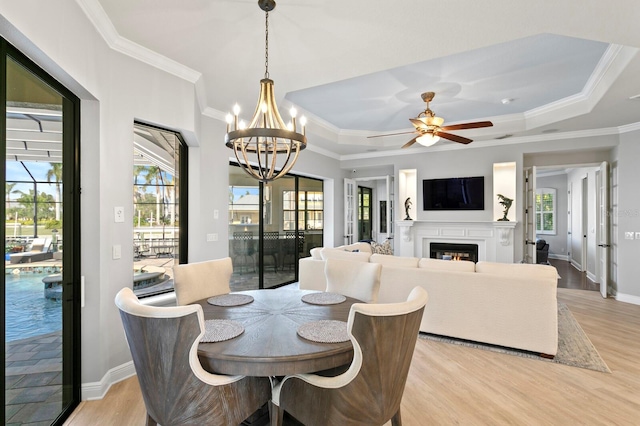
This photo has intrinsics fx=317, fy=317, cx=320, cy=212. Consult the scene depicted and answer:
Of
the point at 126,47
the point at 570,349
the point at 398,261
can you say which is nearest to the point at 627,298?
the point at 570,349

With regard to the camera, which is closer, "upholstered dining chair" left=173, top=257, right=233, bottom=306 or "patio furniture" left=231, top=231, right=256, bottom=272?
"upholstered dining chair" left=173, top=257, right=233, bottom=306

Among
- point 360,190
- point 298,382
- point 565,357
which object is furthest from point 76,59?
point 360,190

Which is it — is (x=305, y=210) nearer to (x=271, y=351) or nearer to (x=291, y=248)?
(x=291, y=248)

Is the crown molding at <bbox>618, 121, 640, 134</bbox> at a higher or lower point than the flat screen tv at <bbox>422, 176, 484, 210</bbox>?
higher

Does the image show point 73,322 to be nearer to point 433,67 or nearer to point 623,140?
point 433,67

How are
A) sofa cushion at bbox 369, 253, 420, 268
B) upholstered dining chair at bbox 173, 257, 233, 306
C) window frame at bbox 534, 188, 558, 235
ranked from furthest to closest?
window frame at bbox 534, 188, 558, 235 < sofa cushion at bbox 369, 253, 420, 268 < upholstered dining chair at bbox 173, 257, 233, 306

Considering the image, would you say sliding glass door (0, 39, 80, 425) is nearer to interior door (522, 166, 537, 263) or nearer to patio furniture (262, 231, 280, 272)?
patio furniture (262, 231, 280, 272)

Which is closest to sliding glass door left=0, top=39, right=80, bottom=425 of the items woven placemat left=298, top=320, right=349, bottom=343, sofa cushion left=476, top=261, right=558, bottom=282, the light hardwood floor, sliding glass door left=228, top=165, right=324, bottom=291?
the light hardwood floor

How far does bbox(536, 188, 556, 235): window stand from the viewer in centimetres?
938

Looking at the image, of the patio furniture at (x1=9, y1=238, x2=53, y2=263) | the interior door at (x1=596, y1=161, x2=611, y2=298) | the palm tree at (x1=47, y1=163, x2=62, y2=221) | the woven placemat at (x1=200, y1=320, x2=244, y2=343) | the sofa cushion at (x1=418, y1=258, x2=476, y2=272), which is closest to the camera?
the woven placemat at (x1=200, y1=320, x2=244, y2=343)

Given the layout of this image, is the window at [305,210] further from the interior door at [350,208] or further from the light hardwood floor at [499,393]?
the light hardwood floor at [499,393]

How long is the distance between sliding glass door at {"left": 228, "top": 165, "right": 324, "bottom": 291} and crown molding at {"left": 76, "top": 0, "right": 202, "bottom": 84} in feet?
6.52

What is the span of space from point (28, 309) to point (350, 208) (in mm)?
6108

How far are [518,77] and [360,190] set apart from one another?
16.1ft
